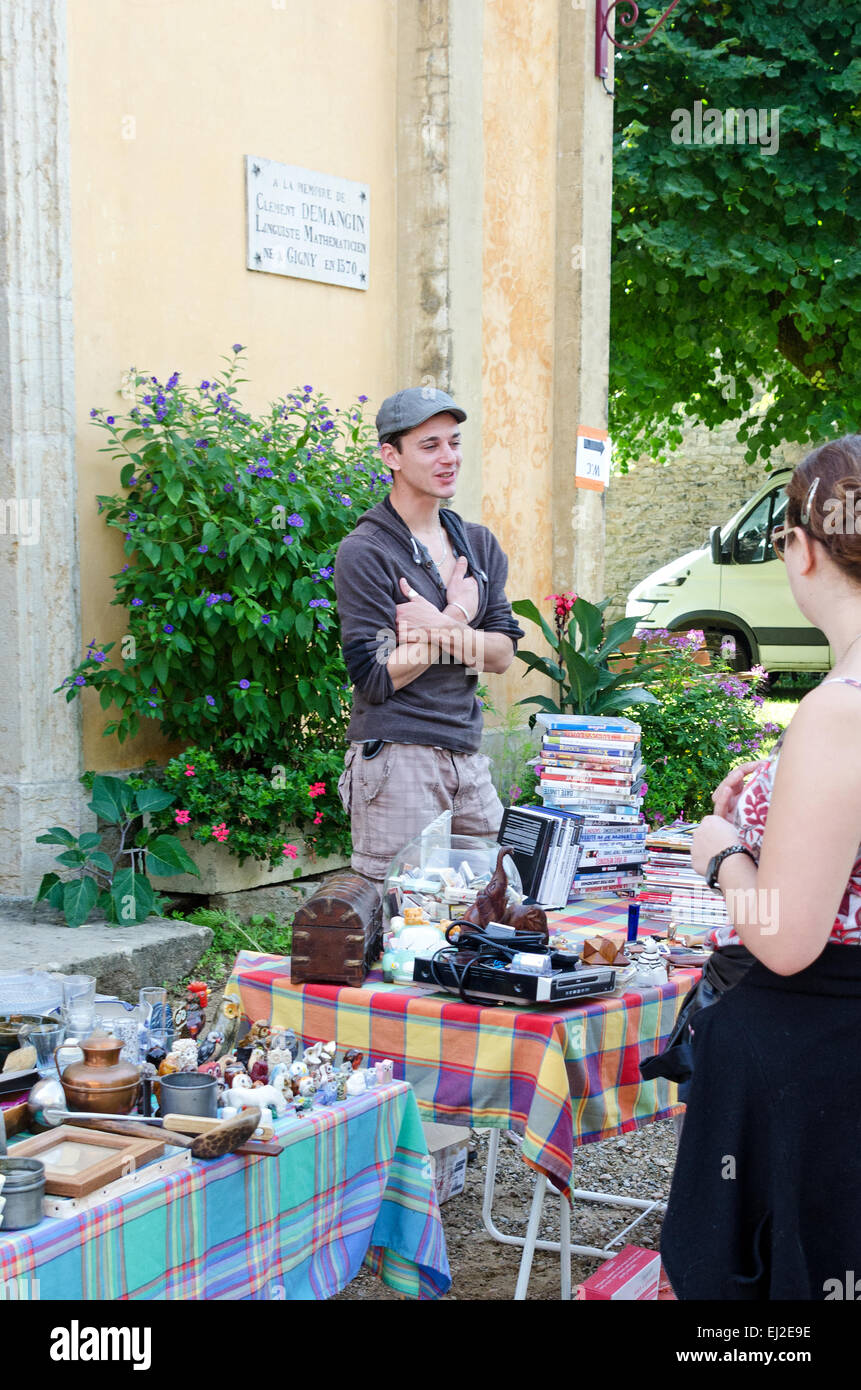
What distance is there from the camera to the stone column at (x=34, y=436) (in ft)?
16.2

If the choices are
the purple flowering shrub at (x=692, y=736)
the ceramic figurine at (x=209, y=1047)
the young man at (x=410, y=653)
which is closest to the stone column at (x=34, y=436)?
the young man at (x=410, y=653)

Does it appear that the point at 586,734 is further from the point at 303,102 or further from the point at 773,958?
the point at 303,102

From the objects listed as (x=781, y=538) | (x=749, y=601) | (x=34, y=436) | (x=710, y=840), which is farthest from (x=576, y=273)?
(x=749, y=601)

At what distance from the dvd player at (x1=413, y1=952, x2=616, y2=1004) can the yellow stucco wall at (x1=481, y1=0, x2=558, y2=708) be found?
16.3 feet

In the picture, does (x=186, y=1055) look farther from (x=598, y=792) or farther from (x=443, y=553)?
(x=443, y=553)

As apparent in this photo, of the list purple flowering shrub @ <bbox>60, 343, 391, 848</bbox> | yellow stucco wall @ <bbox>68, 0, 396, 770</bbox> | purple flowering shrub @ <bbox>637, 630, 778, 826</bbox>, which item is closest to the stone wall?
purple flowering shrub @ <bbox>637, 630, 778, 826</bbox>

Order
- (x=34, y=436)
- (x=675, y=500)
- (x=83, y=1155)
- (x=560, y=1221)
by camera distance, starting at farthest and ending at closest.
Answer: (x=675, y=500) < (x=34, y=436) < (x=560, y=1221) < (x=83, y=1155)

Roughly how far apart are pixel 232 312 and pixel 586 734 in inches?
130

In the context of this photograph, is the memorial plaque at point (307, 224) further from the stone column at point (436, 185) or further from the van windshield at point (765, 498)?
the van windshield at point (765, 498)

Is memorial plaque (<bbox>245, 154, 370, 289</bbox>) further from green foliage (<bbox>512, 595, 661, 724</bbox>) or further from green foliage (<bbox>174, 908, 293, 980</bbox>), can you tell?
green foliage (<bbox>174, 908, 293, 980</bbox>)

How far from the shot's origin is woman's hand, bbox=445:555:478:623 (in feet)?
11.9

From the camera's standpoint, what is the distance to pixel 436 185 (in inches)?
274

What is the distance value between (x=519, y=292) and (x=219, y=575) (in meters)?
3.28

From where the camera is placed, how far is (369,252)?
269 inches
